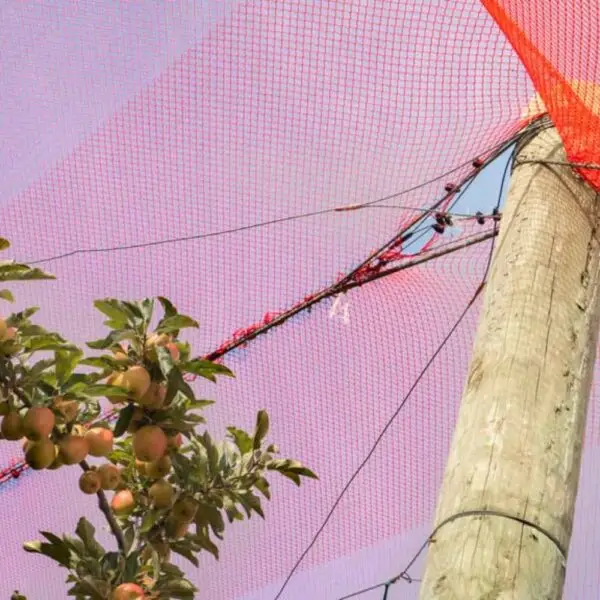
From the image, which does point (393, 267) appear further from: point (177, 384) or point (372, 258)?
point (177, 384)

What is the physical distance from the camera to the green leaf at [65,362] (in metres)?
1.71

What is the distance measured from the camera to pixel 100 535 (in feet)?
9.89

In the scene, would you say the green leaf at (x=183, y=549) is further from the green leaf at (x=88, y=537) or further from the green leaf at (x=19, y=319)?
the green leaf at (x=19, y=319)

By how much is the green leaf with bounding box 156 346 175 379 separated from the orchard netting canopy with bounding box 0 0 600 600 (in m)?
1.17

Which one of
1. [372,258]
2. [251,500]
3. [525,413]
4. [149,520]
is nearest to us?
[525,413]

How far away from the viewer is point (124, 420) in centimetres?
179

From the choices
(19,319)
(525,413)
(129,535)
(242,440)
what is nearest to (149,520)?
(129,535)

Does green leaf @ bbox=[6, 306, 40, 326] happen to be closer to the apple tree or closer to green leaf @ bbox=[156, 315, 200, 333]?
the apple tree

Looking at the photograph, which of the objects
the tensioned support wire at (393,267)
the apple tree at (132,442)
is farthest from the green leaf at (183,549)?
the tensioned support wire at (393,267)

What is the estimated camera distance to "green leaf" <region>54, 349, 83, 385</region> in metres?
1.71

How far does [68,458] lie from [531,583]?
70 centimetres

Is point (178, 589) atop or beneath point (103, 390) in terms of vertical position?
beneath

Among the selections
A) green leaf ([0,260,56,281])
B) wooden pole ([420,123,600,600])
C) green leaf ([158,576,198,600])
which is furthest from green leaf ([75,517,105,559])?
wooden pole ([420,123,600,600])

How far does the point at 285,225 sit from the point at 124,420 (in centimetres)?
126
